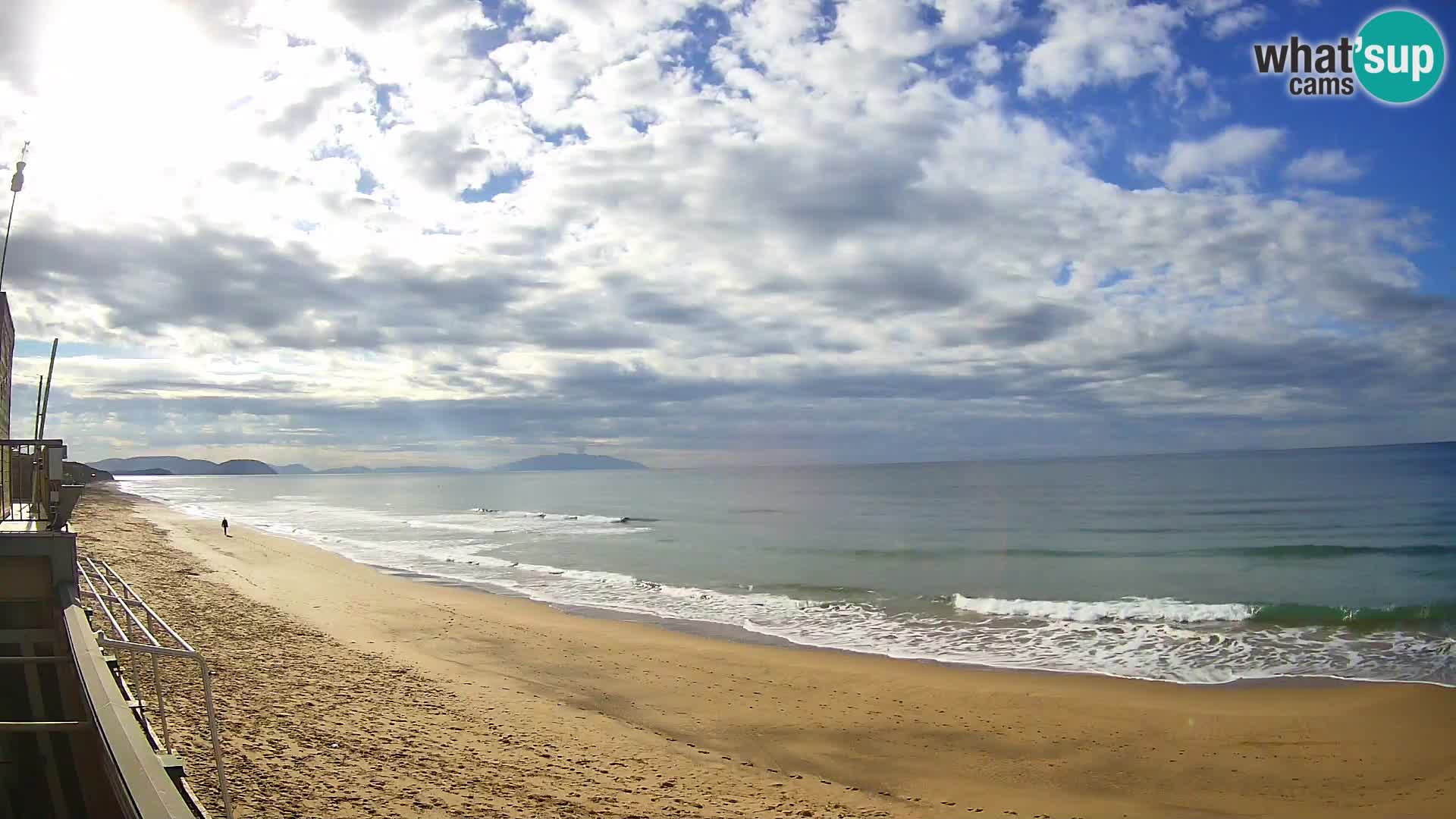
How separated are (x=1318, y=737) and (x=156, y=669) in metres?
12.2

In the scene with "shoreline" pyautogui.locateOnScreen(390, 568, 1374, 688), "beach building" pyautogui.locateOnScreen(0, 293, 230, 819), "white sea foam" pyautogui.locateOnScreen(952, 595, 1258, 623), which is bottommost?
"shoreline" pyautogui.locateOnScreen(390, 568, 1374, 688)

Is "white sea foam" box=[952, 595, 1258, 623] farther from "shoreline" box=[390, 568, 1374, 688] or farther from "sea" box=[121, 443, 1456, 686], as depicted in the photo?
"shoreline" box=[390, 568, 1374, 688]

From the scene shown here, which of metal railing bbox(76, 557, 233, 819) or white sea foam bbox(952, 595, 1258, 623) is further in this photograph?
white sea foam bbox(952, 595, 1258, 623)

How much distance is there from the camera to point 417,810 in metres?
7.16

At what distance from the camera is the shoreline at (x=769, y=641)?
1235cm

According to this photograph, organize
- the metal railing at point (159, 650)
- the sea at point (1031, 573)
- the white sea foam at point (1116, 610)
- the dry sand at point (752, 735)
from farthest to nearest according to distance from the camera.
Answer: the white sea foam at point (1116, 610) → the sea at point (1031, 573) → the dry sand at point (752, 735) → the metal railing at point (159, 650)

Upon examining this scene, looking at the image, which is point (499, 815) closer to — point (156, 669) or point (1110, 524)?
point (156, 669)

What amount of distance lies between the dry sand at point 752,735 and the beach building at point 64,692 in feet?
2.47

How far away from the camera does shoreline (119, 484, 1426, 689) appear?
1235 cm

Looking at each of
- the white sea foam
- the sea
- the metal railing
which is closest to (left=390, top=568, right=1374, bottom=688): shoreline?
the sea

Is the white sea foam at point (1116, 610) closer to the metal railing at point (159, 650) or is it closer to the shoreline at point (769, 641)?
the shoreline at point (769, 641)

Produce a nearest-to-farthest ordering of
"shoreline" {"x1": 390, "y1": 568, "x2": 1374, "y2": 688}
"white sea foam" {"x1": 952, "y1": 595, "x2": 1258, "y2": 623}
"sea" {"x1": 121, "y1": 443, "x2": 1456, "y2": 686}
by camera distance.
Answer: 1. "shoreline" {"x1": 390, "y1": 568, "x2": 1374, "y2": 688}
2. "sea" {"x1": 121, "y1": 443, "x2": 1456, "y2": 686}
3. "white sea foam" {"x1": 952, "y1": 595, "x2": 1258, "y2": 623}

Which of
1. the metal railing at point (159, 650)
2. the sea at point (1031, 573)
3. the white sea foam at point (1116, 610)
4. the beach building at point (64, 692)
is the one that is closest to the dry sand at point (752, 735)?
the metal railing at point (159, 650)

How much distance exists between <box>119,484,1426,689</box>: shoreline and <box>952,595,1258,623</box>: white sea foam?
4838 mm
